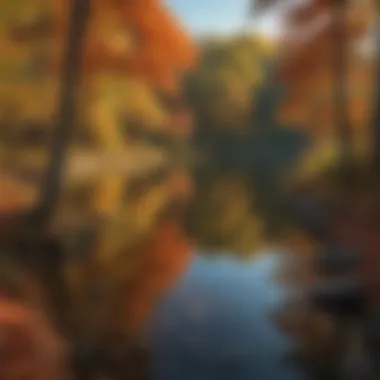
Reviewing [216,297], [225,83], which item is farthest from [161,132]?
[216,297]

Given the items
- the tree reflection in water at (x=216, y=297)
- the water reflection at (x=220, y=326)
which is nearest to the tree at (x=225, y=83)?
the tree reflection in water at (x=216, y=297)

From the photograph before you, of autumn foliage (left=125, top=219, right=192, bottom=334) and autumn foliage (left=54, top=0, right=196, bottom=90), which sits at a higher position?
autumn foliage (left=54, top=0, right=196, bottom=90)

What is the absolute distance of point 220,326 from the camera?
55.0 inches

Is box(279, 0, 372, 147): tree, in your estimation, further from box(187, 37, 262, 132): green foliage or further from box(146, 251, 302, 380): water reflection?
box(146, 251, 302, 380): water reflection

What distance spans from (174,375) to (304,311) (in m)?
0.25

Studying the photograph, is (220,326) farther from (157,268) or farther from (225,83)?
(225,83)

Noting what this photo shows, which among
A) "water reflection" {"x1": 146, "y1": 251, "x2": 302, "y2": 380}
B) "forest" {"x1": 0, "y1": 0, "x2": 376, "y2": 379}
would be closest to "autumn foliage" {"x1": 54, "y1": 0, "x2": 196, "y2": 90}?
"forest" {"x1": 0, "y1": 0, "x2": 376, "y2": 379}

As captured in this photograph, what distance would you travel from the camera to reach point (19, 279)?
4.52ft

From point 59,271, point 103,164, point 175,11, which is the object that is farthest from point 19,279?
point 175,11

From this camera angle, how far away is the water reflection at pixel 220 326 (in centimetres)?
137

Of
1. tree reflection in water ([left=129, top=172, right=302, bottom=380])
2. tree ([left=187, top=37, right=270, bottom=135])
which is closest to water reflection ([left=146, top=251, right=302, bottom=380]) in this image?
tree reflection in water ([left=129, top=172, right=302, bottom=380])

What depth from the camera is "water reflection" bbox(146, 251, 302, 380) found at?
1.37 meters

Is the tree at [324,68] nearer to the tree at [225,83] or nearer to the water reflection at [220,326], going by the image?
the tree at [225,83]

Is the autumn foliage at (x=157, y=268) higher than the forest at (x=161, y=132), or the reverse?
the forest at (x=161, y=132)
